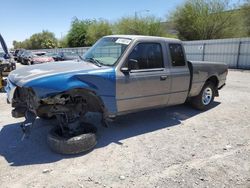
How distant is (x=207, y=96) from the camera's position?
696 centimetres

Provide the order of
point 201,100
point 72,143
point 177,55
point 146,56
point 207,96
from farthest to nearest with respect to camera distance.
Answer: point 207,96, point 201,100, point 177,55, point 146,56, point 72,143

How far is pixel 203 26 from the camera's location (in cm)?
3102

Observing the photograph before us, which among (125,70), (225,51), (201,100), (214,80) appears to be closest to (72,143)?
(125,70)

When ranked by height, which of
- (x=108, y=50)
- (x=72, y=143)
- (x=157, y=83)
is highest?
(x=108, y=50)

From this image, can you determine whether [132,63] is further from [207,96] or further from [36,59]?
[36,59]

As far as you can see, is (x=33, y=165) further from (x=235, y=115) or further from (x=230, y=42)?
(x=230, y=42)

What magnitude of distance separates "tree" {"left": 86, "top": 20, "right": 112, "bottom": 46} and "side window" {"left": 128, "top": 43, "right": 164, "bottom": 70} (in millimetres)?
41751

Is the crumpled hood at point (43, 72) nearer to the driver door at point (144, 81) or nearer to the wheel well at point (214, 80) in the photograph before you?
the driver door at point (144, 81)

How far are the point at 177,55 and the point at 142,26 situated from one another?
35.1 metres

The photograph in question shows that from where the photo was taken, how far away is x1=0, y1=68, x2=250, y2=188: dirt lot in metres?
3.41

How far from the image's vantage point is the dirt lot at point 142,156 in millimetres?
3414

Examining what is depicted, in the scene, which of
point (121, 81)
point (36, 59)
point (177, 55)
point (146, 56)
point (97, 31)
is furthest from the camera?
point (97, 31)

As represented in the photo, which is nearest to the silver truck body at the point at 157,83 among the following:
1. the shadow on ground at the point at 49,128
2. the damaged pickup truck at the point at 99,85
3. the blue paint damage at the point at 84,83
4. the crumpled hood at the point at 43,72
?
the damaged pickup truck at the point at 99,85

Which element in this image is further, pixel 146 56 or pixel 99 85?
pixel 146 56
